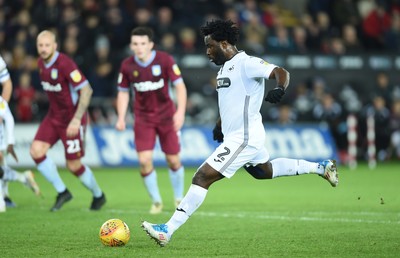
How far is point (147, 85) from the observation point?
12.9m

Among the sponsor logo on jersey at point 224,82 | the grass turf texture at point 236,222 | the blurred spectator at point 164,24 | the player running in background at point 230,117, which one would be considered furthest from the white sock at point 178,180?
the blurred spectator at point 164,24

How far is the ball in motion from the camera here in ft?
30.0

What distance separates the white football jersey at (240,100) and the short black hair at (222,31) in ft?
0.64

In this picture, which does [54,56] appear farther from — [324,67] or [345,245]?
[324,67]

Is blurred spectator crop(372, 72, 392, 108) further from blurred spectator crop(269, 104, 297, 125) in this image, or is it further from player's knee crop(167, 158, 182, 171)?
player's knee crop(167, 158, 182, 171)

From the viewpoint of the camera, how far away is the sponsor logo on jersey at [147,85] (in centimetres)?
1286

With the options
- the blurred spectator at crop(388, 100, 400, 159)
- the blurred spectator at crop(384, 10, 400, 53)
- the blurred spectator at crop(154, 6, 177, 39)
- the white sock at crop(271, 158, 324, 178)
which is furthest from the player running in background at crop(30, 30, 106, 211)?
the blurred spectator at crop(384, 10, 400, 53)

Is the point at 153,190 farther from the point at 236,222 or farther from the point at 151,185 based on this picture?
the point at 236,222

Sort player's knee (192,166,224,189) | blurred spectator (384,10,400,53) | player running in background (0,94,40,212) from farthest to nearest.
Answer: blurred spectator (384,10,400,53) < player running in background (0,94,40,212) < player's knee (192,166,224,189)

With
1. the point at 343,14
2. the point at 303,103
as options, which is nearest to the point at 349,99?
the point at 303,103

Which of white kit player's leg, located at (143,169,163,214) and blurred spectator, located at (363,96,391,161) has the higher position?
white kit player's leg, located at (143,169,163,214)

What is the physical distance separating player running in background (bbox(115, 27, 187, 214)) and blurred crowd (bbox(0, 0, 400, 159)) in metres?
8.14

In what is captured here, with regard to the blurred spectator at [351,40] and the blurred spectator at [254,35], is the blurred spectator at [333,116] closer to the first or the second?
the blurred spectator at [351,40]

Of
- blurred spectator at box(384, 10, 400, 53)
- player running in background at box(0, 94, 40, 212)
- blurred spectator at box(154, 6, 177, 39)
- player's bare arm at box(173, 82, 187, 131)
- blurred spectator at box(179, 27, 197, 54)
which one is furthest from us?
blurred spectator at box(384, 10, 400, 53)
